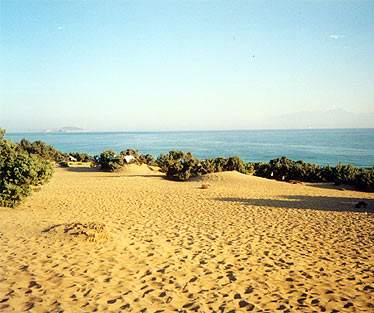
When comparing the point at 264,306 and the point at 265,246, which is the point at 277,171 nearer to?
the point at 265,246

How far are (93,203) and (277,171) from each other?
21.8 metres

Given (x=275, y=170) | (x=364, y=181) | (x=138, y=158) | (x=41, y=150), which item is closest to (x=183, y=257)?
(x=364, y=181)

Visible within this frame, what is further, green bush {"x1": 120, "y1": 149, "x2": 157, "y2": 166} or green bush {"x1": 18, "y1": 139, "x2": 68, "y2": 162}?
green bush {"x1": 120, "y1": 149, "x2": 157, "y2": 166}

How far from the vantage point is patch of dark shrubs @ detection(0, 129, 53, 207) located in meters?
13.1

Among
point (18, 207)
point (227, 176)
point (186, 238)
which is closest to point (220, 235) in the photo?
point (186, 238)

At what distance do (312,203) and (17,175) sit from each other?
1422 cm

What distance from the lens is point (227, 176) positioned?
2611cm

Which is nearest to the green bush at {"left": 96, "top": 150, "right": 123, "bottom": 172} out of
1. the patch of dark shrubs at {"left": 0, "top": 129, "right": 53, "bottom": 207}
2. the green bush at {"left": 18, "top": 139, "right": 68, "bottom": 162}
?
the green bush at {"left": 18, "top": 139, "right": 68, "bottom": 162}

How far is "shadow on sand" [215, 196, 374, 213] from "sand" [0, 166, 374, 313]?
28 cm

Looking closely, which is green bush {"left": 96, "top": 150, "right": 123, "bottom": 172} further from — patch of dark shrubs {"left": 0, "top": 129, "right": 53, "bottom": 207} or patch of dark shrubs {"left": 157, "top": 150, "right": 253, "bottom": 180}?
patch of dark shrubs {"left": 0, "top": 129, "right": 53, "bottom": 207}

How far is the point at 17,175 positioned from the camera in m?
13.0

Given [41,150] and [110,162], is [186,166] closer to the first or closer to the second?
→ [110,162]

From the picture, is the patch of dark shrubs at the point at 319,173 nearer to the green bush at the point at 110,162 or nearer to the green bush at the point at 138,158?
the green bush at the point at 138,158

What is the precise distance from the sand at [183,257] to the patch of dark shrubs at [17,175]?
0.65 meters
